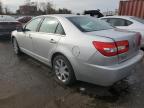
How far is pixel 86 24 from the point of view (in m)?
3.92

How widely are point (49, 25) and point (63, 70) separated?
4.00ft

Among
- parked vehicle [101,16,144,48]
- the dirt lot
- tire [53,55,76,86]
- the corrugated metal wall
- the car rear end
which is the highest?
the corrugated metal wall

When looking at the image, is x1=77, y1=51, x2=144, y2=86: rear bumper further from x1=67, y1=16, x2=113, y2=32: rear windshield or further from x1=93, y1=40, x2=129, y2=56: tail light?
x1=67, y1=16, x2=113, y2=32: rear windshield

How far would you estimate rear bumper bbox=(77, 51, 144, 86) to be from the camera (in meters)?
3.03

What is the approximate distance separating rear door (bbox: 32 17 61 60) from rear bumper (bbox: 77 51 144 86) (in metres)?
1.04

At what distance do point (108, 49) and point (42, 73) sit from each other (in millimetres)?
2253

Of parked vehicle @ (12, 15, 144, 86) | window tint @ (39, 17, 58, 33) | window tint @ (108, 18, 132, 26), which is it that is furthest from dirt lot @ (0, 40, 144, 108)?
window tint @ (108, 18, 132, 26)

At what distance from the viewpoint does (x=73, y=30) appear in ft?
11.7

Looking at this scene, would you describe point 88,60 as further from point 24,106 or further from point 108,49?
point 24,106

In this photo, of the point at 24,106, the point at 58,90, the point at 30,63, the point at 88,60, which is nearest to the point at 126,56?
the point at 88,60

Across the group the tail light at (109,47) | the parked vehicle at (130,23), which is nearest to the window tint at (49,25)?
the tail light at (109,47)

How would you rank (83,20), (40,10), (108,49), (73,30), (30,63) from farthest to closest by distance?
1. (40,10)
2. (30,63)
3. (83,20)
4. (73,30)
5. (108,49)

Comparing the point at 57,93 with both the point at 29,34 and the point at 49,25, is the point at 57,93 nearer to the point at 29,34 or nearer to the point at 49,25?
the point at 49,25

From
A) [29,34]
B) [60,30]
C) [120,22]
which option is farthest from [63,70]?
[120,22]
